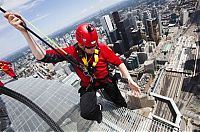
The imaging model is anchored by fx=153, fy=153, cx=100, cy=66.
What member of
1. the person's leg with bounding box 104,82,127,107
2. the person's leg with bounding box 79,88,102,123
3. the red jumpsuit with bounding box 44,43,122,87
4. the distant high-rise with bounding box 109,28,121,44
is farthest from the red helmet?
the distant high-rise with bounding box 109,28,121,44

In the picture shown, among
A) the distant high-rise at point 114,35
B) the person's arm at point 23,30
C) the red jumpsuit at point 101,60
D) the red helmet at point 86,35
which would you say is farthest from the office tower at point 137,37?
the person's arm at point 23,30

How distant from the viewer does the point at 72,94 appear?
→ 10898mm

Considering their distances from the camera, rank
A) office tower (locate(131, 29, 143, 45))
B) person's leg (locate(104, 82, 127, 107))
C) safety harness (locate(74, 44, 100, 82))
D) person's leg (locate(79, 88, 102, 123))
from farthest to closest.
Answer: office tower (locate(131, 29, 143, 45)) < person's leg (locate(104, 82, 127, 107)) < person's leg (locate(79, 88, 102, 123)) < safety harness (locate(74, 44, 100, 82))

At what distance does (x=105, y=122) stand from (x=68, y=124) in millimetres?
2127

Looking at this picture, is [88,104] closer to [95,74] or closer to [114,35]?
[95,74]

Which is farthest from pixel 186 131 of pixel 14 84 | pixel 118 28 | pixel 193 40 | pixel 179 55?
pixel 118 28

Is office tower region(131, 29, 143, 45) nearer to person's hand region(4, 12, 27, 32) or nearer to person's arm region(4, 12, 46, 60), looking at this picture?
person's arm region(4, 12, 46, 60)

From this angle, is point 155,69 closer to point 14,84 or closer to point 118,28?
point 118,28

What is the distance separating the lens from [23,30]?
2416 mm

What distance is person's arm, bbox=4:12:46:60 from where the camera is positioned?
2231mm

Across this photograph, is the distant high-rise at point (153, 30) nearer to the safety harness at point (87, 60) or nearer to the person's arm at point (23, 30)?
the safety harness at point (87, 60)

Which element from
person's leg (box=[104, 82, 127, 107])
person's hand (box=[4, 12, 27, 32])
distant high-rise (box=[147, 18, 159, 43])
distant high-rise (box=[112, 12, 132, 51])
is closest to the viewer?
person's hand (box=[4, 12, 27, 32])

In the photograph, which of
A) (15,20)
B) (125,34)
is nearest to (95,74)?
(15,20)

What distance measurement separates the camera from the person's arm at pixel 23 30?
7.32ft
